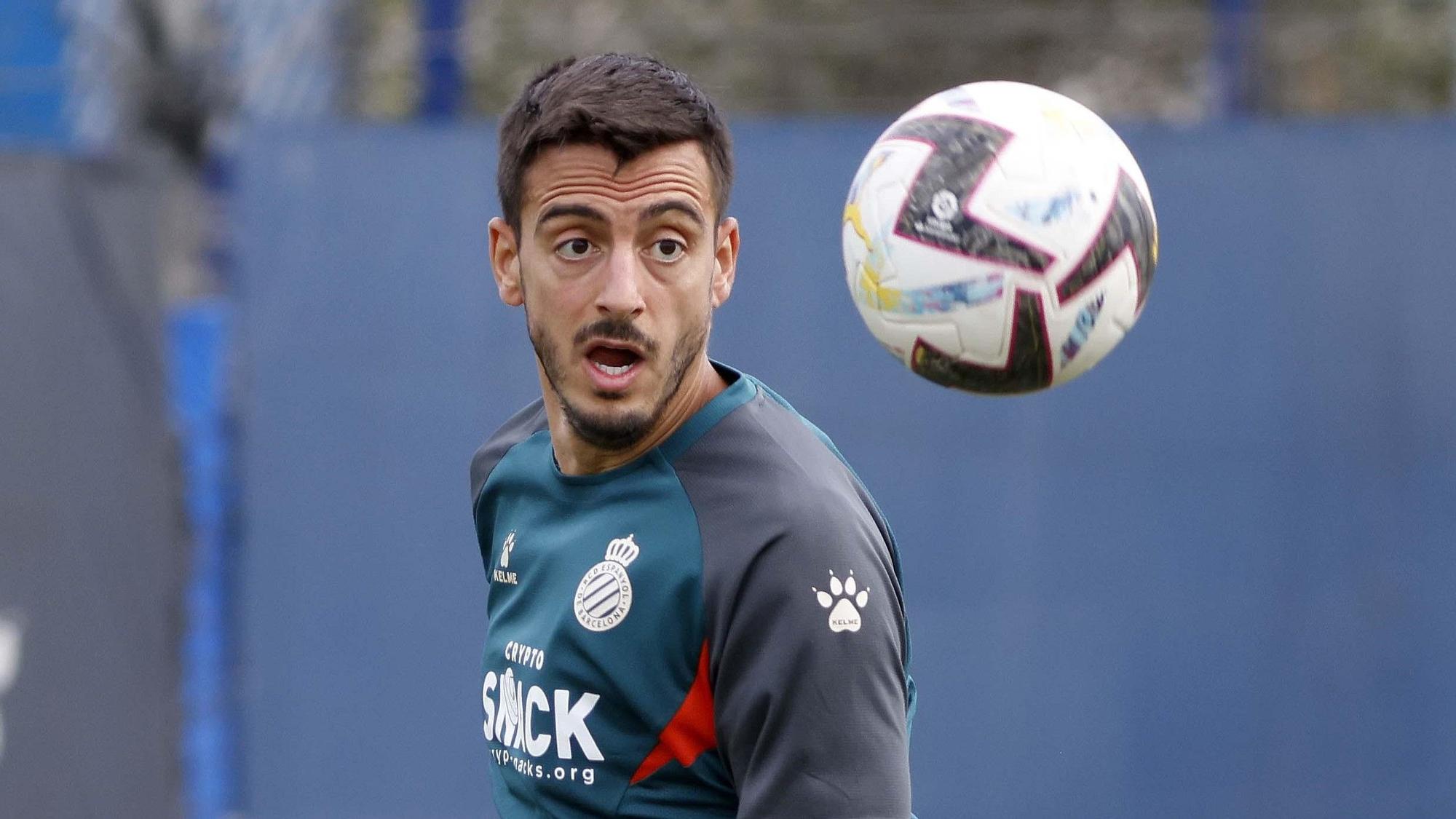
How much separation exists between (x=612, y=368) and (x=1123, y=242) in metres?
1.12

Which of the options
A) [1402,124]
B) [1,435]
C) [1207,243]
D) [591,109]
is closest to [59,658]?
[1,435]

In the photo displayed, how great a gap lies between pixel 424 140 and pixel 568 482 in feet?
13.6

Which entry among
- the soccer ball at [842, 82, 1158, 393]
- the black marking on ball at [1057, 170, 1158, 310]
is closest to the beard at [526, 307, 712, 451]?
the soccer ball at [842, 82, 1158, 393]

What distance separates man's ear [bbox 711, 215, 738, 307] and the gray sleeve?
1.56ft

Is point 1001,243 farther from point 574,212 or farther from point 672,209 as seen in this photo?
point 574,212

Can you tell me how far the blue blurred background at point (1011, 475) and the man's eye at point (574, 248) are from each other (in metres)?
4.05

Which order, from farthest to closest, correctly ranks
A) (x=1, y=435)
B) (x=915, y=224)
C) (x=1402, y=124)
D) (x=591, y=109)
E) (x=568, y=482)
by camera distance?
(x=1402, y=124) < (x=1, y=435) < (x=915, y=224) < (x=568, y=482) < (x=591, y=109)

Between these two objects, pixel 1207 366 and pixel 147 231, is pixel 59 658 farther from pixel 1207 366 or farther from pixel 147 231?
pixel 1207 366

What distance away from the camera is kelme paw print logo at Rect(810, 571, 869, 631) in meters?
2.24

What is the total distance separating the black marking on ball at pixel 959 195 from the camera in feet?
10.2

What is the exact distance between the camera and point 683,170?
2.56 meters

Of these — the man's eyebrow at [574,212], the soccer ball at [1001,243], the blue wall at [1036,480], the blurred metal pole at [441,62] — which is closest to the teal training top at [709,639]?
the man's eyebrow at [574,212]

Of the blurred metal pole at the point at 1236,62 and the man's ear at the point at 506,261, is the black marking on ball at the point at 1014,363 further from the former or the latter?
the blurred metal pole at the point at 1236,62

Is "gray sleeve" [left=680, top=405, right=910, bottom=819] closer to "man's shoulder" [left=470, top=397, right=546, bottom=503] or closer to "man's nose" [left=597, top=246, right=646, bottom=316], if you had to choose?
"man's nose" [left=597, top=246, right=646, bottom=316]
